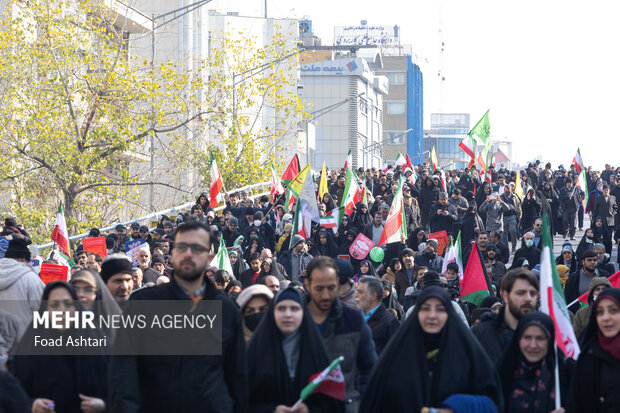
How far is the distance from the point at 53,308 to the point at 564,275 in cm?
835

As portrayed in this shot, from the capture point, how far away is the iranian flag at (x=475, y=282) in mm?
11766

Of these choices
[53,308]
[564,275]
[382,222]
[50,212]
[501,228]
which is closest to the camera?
[53,308]

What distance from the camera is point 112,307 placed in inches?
255

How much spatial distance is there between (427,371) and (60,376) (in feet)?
6.65

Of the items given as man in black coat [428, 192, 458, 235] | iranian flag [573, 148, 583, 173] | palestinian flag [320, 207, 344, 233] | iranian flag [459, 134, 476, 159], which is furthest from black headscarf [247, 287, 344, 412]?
iranian flag [573, 148, 583, 173]

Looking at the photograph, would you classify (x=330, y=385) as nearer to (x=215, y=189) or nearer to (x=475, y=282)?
(x=475, y=282)

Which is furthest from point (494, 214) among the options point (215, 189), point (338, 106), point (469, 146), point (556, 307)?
point (338, 106)

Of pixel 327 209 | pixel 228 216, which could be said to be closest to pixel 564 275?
pixel 228 216

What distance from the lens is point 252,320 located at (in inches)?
265

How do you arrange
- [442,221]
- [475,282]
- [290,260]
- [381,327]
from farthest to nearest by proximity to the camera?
[442,221] → [290,260] → [475,282] → [381,327]

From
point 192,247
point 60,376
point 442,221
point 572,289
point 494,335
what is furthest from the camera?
point 442,221

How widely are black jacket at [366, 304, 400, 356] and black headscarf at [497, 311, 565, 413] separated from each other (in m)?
1.61

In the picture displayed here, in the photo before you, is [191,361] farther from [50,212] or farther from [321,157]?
[321,157]

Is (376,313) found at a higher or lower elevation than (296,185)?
lower
